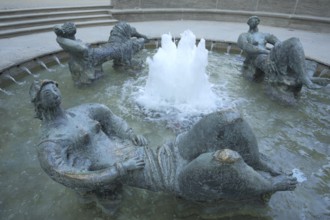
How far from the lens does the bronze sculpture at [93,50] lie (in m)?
4.98

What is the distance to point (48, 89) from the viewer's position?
2365mm

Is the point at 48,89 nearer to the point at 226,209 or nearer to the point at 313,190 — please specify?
the point at 226,209

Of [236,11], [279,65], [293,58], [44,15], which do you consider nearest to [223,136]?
[293,58]

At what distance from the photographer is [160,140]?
3926mm

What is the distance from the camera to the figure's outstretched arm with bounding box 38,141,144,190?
225 cm

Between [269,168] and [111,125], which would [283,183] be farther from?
[111,125]

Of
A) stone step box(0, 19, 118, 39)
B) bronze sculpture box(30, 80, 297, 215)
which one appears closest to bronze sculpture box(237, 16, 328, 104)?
bronze sculpture box(30, 80, 297, 215)

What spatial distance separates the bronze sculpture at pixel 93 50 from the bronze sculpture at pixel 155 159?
2.65m

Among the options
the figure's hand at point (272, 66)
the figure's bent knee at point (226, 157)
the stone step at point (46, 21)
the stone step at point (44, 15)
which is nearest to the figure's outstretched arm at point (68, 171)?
the figure's bent knee at point (226, 157)

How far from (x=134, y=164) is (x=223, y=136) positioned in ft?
2.73

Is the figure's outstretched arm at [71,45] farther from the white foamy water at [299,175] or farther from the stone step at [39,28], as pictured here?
the white foamy water at [299,175]

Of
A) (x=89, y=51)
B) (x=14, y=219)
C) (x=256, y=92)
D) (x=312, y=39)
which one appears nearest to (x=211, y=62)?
(x=256, y=92)

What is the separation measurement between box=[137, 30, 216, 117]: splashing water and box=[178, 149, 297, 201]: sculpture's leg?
230cm

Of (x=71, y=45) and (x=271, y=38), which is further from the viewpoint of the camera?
(x=271, y=38)
